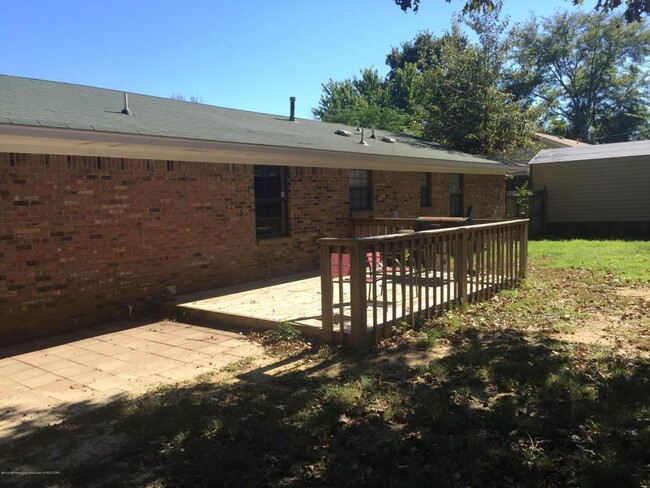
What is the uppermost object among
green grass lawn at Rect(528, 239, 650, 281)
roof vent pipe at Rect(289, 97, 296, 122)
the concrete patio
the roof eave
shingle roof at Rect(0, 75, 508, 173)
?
roof vent pipe at Rect(289, 97, 296, 122)

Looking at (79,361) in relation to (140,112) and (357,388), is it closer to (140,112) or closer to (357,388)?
(357,388)

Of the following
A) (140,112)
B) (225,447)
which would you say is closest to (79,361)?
(225,447)

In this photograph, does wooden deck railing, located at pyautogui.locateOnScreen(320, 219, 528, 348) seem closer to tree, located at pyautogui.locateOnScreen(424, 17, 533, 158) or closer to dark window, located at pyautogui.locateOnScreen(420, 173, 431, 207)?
dark window, located at pyautogui.locateOnScreen(420, 173, 431, 207)

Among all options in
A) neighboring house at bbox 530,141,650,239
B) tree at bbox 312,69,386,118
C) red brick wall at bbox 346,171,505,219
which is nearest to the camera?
red brick wall at bbox 346,171,505,219

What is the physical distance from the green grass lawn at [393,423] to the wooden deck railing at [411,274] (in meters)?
0.35

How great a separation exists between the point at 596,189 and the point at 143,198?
17994 millimetres

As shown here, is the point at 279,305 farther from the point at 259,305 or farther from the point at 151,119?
the point at 151,119

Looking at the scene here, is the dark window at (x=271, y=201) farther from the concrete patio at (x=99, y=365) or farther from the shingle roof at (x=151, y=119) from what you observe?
the concrete patio at (x=99, y=365)

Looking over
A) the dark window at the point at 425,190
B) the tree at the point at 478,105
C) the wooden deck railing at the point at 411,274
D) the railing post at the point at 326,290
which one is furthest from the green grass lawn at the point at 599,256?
the railing post at the point at 326,290

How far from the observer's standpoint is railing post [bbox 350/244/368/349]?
17.2 feet

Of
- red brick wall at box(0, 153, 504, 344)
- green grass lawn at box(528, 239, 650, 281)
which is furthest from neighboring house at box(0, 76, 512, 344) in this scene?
green grass lawn at box(528, 239, 650, 281)

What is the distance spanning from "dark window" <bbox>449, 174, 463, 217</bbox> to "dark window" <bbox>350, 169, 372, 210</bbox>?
397cm

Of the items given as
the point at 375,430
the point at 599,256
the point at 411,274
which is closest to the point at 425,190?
the point at 599,256

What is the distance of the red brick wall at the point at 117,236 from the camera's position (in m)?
6.16
